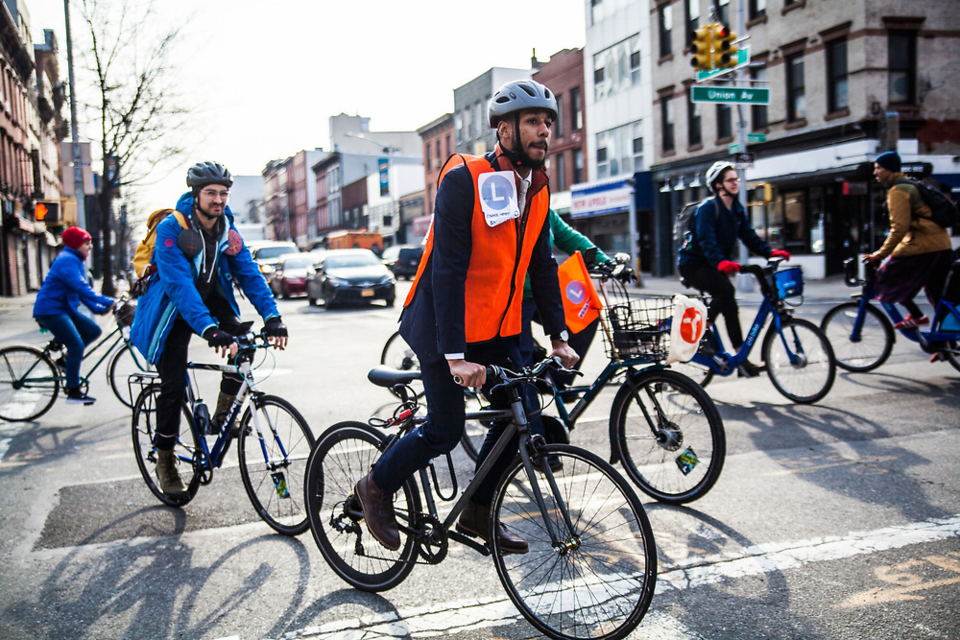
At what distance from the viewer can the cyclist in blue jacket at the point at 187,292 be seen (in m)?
4.46

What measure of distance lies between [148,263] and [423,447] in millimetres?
2634

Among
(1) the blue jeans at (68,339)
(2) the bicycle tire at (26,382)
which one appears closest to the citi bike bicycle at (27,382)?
(2) the bicycle tire at (26,382)

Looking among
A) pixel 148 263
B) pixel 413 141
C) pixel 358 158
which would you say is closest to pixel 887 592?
pixel 148 263

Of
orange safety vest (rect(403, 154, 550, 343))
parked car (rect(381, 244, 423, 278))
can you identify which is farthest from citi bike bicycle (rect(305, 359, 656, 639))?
parked car (rect(381, 244, 423, 278))

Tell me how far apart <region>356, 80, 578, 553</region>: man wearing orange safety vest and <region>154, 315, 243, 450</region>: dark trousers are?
67.4 inches

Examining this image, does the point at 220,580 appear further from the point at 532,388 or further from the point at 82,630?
the point at 532,388

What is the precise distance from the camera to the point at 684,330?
14.3 feet

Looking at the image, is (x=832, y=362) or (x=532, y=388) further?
(x=832, y=362)

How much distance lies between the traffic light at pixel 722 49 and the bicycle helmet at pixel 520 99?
49.5 ft

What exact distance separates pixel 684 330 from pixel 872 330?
167 inches

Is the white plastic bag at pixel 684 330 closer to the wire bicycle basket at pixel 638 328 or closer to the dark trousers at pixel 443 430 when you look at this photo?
the wire bicycle basket at pixel 638 328

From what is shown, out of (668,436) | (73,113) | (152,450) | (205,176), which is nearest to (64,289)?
(152,450)

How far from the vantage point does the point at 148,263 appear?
16.2 feet

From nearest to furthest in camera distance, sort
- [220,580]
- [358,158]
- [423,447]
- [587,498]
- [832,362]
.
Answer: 1. [587,498]
2. [423,447]
3. [220,580]
4. [832,362]
5. [358,158]
